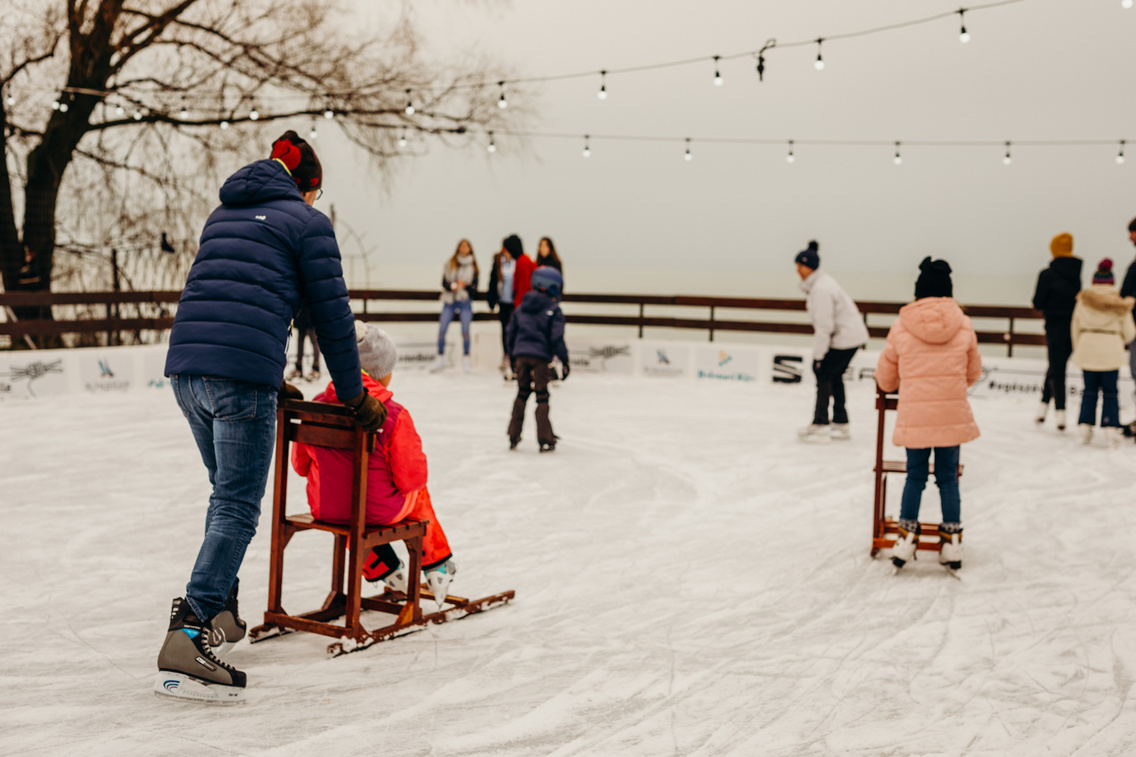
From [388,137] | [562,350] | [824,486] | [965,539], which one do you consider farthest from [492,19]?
[965,539]

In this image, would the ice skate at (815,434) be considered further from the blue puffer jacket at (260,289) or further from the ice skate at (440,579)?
the blue puffer jacket at (260,289)

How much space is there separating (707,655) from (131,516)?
330 cm

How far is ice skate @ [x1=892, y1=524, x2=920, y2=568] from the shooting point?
14.3ft

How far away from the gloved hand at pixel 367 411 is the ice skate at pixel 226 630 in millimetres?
623

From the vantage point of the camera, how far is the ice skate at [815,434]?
26.3 ft

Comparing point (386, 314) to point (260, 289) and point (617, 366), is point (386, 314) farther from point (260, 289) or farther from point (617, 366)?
point (260, 289)

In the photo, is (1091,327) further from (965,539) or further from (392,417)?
(392,417)

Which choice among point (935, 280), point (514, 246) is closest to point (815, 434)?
point (935, 280)

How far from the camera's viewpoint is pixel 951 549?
435 cm

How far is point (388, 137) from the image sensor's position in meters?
14.8

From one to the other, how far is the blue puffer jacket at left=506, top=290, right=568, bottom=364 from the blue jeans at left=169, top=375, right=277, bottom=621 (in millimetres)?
4345

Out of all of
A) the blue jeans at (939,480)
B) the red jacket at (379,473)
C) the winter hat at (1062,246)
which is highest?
the winter hat at (1062,246)

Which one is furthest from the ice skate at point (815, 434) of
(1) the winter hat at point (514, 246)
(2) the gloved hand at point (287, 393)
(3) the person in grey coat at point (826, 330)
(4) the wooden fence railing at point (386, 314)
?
(2) the gloved hand at point (287, 393)

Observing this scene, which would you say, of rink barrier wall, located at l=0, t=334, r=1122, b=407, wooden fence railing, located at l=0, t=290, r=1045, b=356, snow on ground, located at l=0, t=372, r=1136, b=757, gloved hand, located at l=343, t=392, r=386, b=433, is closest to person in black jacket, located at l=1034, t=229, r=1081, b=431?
snow on ground, located at l=0, t=372, r=1136, b=757
